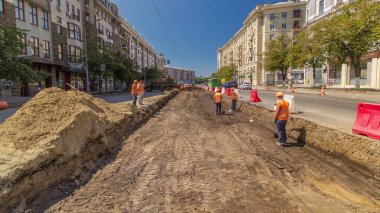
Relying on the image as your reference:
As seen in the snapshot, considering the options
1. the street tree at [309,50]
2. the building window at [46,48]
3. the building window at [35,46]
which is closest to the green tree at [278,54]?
the street tree at [309,50]

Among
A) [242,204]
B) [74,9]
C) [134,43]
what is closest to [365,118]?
[242,204]

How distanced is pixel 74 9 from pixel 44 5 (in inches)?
347

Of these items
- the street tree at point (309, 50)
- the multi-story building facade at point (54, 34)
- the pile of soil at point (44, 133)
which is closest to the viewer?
the pile of soil at point (44, 133)

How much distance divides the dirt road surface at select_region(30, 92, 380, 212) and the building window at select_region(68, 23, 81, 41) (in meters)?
35.0

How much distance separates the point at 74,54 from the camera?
35.7 meters

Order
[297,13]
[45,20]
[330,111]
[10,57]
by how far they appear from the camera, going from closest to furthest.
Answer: [330,111] → [10,57] → [45,20] → [297,13]

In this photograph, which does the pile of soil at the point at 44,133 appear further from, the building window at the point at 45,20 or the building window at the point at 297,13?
the building window at the point at 297,13

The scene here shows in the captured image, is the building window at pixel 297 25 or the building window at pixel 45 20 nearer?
the building window at pixel 45 20

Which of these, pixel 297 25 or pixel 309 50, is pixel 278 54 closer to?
pixel 309 50

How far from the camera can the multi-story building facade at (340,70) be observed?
2834 centimetres

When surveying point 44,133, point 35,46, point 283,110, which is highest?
point 35,46

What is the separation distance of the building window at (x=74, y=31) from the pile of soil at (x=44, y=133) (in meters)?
32.8

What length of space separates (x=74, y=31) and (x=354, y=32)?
36.6m

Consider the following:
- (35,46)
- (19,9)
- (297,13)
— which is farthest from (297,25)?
(19,9)
